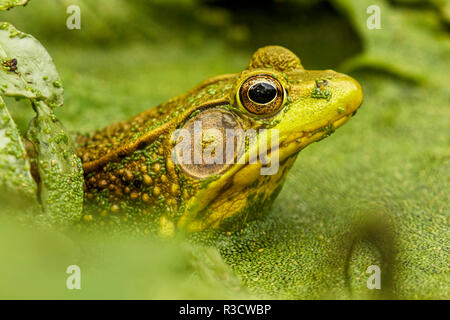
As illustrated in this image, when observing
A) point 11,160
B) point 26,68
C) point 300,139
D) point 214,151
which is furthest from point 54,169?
point 300,139

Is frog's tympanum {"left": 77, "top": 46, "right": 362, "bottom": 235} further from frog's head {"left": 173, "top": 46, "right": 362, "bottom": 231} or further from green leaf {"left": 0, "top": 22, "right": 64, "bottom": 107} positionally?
green leaf {"left": 0, "top": 22, "right": 64, "bottom": 107}

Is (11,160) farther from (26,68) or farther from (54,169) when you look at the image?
(26,68)

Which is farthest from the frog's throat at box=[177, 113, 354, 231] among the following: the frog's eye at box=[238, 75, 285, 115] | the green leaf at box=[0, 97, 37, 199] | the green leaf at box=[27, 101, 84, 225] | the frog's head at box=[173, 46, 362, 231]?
the green leaf at box=[0, 97, 37, 199]

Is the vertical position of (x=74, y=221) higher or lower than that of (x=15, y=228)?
higher

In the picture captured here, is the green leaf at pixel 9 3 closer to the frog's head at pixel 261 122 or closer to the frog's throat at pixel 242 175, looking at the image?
the frog's head at pixel 261 122

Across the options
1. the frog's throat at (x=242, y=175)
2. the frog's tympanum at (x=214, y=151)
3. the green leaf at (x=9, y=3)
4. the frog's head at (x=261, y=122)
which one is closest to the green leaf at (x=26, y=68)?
the green leaf at (x=9, y=3)

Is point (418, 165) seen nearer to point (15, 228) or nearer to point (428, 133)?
point (428, 133)

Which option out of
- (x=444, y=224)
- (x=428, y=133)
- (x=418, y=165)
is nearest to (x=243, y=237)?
(x=444, y=224)
